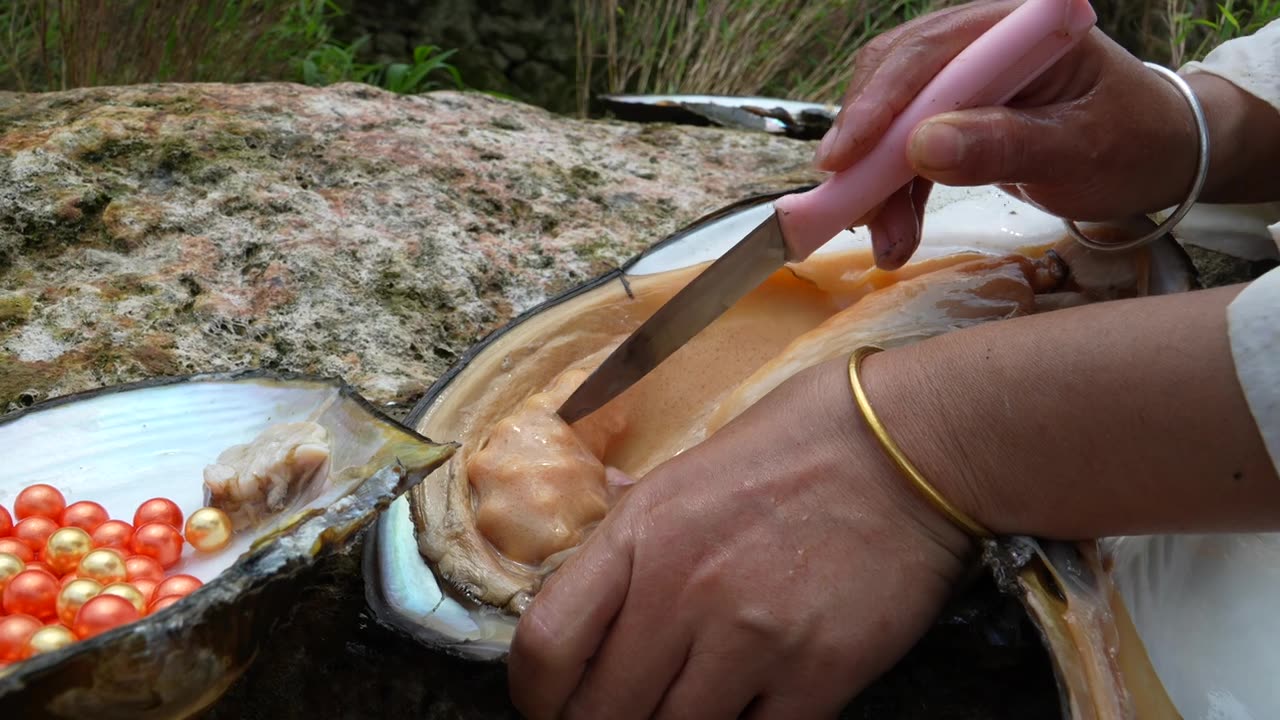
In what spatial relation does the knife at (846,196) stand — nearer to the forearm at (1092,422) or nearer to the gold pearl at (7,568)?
the forearm at (1092,422)

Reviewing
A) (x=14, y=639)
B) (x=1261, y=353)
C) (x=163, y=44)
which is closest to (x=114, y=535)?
(x=14, y=639)

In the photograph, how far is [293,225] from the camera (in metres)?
1.63

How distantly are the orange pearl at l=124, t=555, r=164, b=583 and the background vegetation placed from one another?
2489 mm

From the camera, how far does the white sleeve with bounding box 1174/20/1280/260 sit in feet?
4.34

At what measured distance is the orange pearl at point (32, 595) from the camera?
84 centimetres

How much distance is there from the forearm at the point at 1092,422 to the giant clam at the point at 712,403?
2.5 inches

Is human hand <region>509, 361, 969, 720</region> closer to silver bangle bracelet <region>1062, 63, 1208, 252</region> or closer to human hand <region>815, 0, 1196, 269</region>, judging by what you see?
human hand <region>815, 0, 1196, 269</region>

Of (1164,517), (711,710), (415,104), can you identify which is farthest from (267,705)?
(415,104)

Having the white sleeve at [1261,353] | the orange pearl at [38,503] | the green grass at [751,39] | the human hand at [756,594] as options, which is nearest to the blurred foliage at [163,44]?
the green grass at [751,39]

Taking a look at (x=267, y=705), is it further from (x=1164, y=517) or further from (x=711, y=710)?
(x=1164, y=517)

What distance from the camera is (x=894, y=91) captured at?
106cm

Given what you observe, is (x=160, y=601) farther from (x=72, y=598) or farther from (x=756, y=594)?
(x=756, y=594)

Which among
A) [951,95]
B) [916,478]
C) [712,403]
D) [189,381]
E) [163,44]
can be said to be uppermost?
[951,95]

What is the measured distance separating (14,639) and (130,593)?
86 mm
